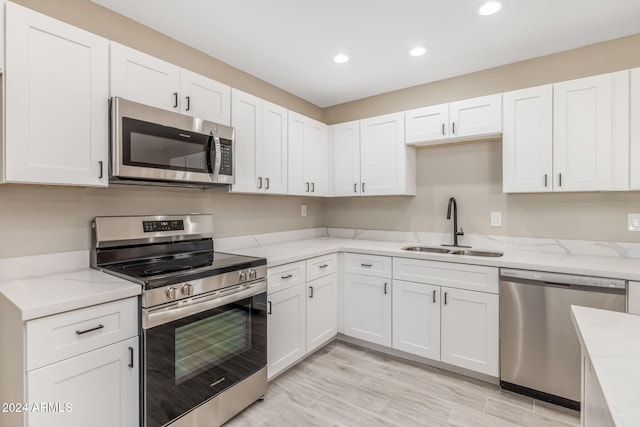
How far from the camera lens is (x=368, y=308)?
9.43 feet

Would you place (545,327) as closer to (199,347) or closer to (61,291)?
(199,347)

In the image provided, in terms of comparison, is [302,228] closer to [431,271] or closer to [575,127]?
[431,271]

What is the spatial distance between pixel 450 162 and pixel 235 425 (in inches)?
108

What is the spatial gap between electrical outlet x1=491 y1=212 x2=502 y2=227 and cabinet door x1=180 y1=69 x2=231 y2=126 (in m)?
2.38

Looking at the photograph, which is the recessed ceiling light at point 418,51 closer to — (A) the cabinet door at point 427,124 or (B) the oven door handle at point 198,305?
(A) the cabinet door at point 427,124

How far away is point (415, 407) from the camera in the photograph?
2109mm

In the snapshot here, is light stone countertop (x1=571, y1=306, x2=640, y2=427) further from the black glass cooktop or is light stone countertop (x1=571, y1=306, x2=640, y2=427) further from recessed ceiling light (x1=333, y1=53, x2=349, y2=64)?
recessed ceiling light (x1=333, y1=53, x2=349, y2=64)

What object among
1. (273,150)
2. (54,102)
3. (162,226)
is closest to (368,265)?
(273,150)

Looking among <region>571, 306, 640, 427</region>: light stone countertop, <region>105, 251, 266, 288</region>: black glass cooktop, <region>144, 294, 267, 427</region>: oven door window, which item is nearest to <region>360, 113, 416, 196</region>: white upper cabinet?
<region>105, 251, 266, 288</region>: black glass cooktop

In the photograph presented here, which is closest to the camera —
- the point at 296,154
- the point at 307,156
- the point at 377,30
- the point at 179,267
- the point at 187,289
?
the point at 187,289

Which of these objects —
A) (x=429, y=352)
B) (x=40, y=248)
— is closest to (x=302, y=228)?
(x=429, y=352)

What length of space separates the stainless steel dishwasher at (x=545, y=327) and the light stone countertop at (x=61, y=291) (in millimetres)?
2325

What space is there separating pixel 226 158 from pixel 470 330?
2.21 metres

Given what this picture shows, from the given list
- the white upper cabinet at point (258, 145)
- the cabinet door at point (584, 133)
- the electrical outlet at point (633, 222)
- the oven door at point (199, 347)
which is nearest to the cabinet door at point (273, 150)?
the white upper cabinet at point (258, 145)
